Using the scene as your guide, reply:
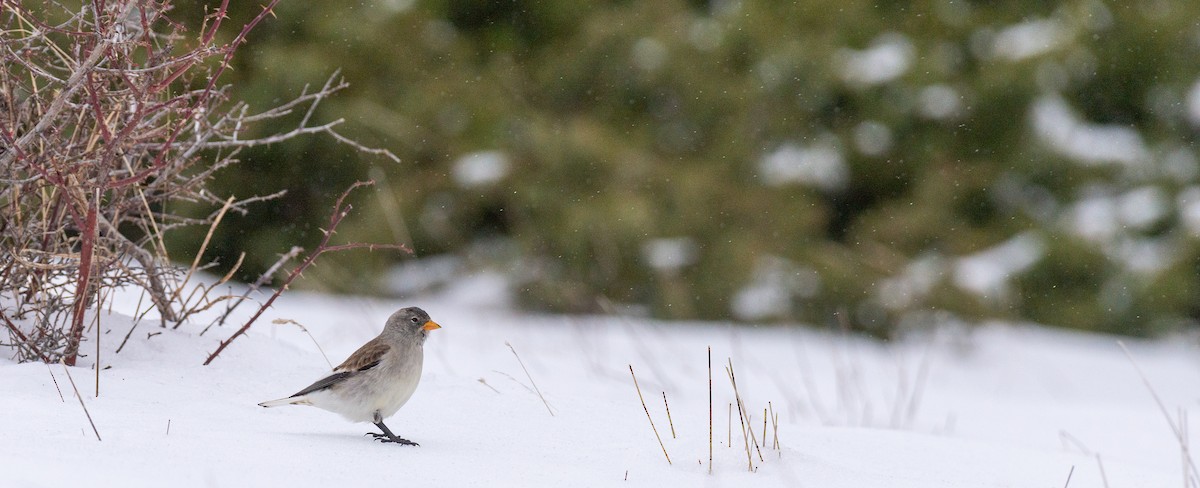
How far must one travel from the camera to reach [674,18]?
903 cm

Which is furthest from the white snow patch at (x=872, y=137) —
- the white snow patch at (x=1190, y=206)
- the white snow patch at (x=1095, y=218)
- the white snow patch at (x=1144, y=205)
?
the white snow patch at (x=1190, y=206)

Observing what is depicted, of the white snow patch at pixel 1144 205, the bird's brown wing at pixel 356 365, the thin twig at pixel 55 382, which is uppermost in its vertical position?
the white snow patch at pixel 1144 205

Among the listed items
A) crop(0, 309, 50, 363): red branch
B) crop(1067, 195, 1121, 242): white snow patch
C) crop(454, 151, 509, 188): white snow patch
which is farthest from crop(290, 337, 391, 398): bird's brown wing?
crop(1067, 195, 1121, 242): white snow patch

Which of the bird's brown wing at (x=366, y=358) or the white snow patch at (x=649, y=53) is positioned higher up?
the white snow patch at (x=649, y=53)

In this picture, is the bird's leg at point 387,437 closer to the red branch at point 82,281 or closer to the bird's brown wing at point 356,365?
the bird's brown wing at point 356,365

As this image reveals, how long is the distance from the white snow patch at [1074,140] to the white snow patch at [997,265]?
2.81ft

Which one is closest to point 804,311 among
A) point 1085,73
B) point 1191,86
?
point 1085,73

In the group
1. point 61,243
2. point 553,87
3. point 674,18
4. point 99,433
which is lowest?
point 99,433

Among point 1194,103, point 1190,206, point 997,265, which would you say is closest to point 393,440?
point 997,265

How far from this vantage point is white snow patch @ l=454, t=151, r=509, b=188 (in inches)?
332

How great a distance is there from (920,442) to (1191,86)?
748 cm

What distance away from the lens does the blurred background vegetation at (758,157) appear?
8406mm

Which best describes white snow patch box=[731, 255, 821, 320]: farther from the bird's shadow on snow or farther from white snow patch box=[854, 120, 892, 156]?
the bird's shadow on snow

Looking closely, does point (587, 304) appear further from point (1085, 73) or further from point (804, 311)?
point (1085, 73)
